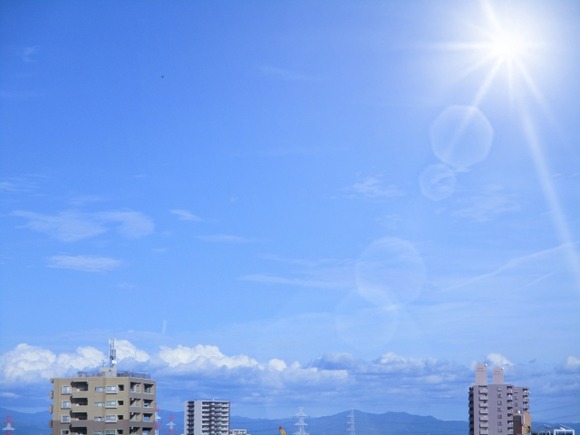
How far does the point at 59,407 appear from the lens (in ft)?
207

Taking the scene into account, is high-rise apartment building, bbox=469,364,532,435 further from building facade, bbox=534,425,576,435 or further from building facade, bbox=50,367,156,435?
building facade, bbox=50,367,156,435

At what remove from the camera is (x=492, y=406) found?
108 m

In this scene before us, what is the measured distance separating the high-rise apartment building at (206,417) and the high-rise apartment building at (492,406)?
4397cm

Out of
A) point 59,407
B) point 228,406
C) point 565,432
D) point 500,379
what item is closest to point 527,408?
point 500,379

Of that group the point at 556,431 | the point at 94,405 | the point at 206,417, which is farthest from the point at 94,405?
the point at 206,417

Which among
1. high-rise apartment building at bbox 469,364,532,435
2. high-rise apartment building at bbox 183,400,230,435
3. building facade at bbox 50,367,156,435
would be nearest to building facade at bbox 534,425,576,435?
high-rise apartment building at bbox 469,364,532,435

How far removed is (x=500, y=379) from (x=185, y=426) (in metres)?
52.8

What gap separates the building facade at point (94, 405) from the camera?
62.3 metres

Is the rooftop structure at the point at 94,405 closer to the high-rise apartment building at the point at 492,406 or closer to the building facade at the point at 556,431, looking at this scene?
the building facade at the point at 556,431

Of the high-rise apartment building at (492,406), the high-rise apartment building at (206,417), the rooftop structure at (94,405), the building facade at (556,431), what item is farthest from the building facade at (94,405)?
the high-rise apartment building at (206,417)

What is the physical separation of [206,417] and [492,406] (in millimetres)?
48663

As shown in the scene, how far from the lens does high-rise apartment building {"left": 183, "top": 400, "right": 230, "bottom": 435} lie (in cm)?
13738

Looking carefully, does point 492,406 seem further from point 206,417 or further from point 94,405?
point 94,405

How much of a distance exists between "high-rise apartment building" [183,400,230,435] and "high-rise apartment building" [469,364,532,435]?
43967 mm
